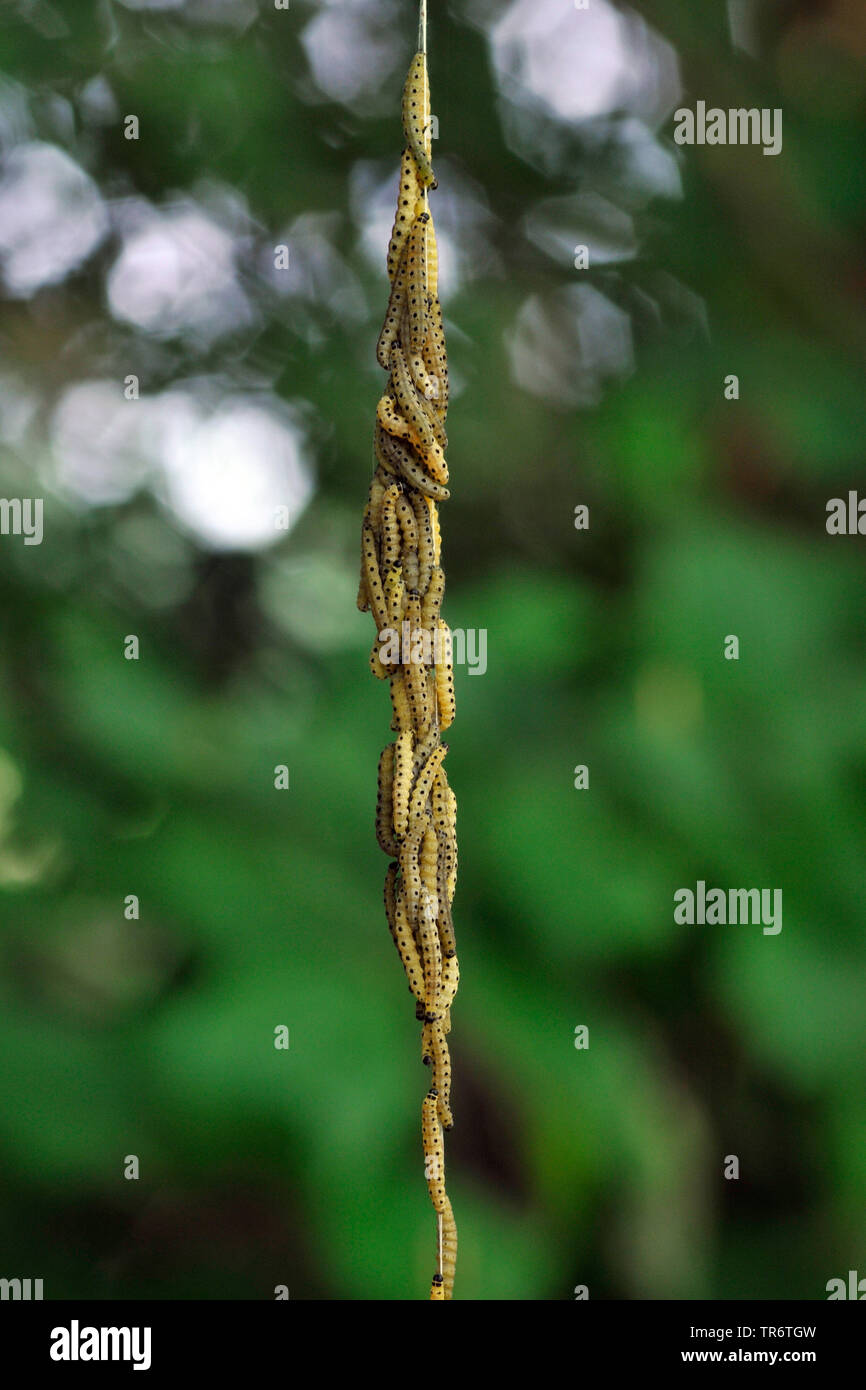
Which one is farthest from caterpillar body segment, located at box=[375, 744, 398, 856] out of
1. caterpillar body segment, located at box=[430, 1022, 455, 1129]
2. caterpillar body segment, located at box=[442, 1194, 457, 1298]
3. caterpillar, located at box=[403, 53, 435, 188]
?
caterpillar, located at box=[403, 53, 435, 188]

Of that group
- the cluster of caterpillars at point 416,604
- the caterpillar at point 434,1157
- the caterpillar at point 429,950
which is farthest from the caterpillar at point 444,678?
the caterpillar at point 434,1157

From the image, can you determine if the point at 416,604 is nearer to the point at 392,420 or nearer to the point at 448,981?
the point at 392,420

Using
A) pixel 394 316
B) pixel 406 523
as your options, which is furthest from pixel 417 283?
pixel 406 523

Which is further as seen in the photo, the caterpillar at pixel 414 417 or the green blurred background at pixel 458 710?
the green blurred background at pixel 458 710

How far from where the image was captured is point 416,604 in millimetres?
679

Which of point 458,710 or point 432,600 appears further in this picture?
point 458,710

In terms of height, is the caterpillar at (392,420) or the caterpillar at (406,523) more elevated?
the caterpillar at (392,420)

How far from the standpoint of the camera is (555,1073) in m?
1.13

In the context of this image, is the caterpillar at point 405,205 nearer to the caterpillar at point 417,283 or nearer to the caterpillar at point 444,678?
the caterpillar at point 417,283

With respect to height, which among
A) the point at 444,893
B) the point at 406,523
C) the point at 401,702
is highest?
the point at 406,523

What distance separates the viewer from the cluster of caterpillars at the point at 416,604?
67 cm

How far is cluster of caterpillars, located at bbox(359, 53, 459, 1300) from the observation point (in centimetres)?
67

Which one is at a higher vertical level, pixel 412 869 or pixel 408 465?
pixel 408 465

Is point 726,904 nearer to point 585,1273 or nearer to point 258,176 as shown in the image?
point 585,1273
